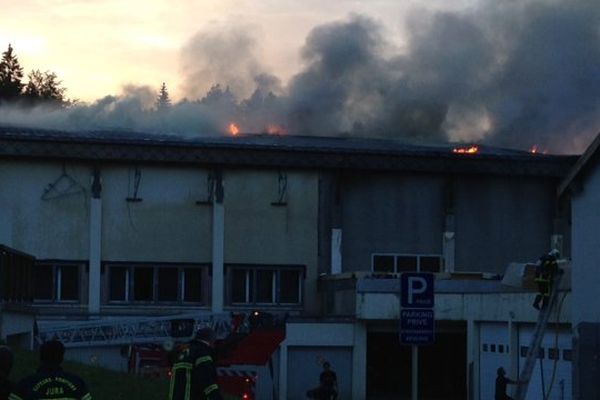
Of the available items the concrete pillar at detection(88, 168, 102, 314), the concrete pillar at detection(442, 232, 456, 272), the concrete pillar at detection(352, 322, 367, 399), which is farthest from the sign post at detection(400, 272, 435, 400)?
the concrete pillar at detection(442, 232, 456, 272)

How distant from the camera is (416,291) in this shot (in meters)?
21.3

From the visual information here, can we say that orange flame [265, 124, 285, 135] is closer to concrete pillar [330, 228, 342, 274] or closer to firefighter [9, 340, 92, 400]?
concrete pillar [330, 228, 342, 274]

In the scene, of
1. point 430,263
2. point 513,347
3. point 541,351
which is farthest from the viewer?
point 430,263

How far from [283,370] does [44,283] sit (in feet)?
36.1

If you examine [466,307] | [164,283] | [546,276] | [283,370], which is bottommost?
[283,370]

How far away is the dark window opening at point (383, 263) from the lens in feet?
179

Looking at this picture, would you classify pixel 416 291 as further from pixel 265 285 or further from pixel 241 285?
pixel 265 285

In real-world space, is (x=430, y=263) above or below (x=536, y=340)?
above

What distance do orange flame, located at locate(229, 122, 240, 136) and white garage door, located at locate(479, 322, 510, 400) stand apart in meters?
18.9

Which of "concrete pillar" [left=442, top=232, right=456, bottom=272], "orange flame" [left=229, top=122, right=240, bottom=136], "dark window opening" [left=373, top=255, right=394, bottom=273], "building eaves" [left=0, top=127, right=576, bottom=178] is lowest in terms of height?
"dark window opening" [left=373, top=255, right=394, bottom=273]

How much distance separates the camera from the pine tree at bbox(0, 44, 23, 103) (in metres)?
104

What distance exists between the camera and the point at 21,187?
5169cm

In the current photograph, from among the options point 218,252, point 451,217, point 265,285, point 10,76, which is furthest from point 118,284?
point 10,76

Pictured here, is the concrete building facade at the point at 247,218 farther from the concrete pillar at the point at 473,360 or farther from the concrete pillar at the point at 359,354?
the concrete pillar at the point at 473,360
